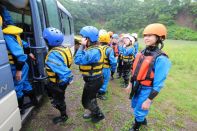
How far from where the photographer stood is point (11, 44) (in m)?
3.23

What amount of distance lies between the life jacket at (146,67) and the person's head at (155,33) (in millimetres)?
148

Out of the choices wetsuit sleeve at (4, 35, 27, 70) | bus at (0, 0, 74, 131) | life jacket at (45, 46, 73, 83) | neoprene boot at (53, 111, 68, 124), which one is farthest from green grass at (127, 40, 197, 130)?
wetsuit sleeve at (4, 35, 27, 70)

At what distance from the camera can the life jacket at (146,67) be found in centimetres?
337

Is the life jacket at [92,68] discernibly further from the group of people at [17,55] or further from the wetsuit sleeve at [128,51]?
the wetsuit sleeve at [128,51]

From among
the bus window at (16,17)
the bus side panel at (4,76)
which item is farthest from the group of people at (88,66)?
the bus window at (16,17)

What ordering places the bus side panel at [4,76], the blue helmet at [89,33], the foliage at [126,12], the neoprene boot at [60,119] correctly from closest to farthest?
the bus side panel at [4,76]
the blue helmet at [89,33]
the neoprene boot at [60,119]
the foliage at [126,12]

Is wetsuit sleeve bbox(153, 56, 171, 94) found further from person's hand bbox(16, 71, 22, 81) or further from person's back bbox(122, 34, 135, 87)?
person's back bbox(122, 34, 135, 87)

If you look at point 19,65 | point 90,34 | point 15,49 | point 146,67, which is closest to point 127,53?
point 90,34

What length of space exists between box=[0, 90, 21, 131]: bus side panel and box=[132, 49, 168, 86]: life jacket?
1.86 metres

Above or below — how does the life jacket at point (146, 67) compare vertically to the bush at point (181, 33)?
above

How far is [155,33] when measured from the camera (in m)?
3.29

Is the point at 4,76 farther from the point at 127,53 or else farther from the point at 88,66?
the point at 127,53

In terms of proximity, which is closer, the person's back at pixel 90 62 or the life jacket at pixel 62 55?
the life jacket at pixel 62 55

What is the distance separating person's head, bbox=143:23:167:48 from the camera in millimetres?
3291
